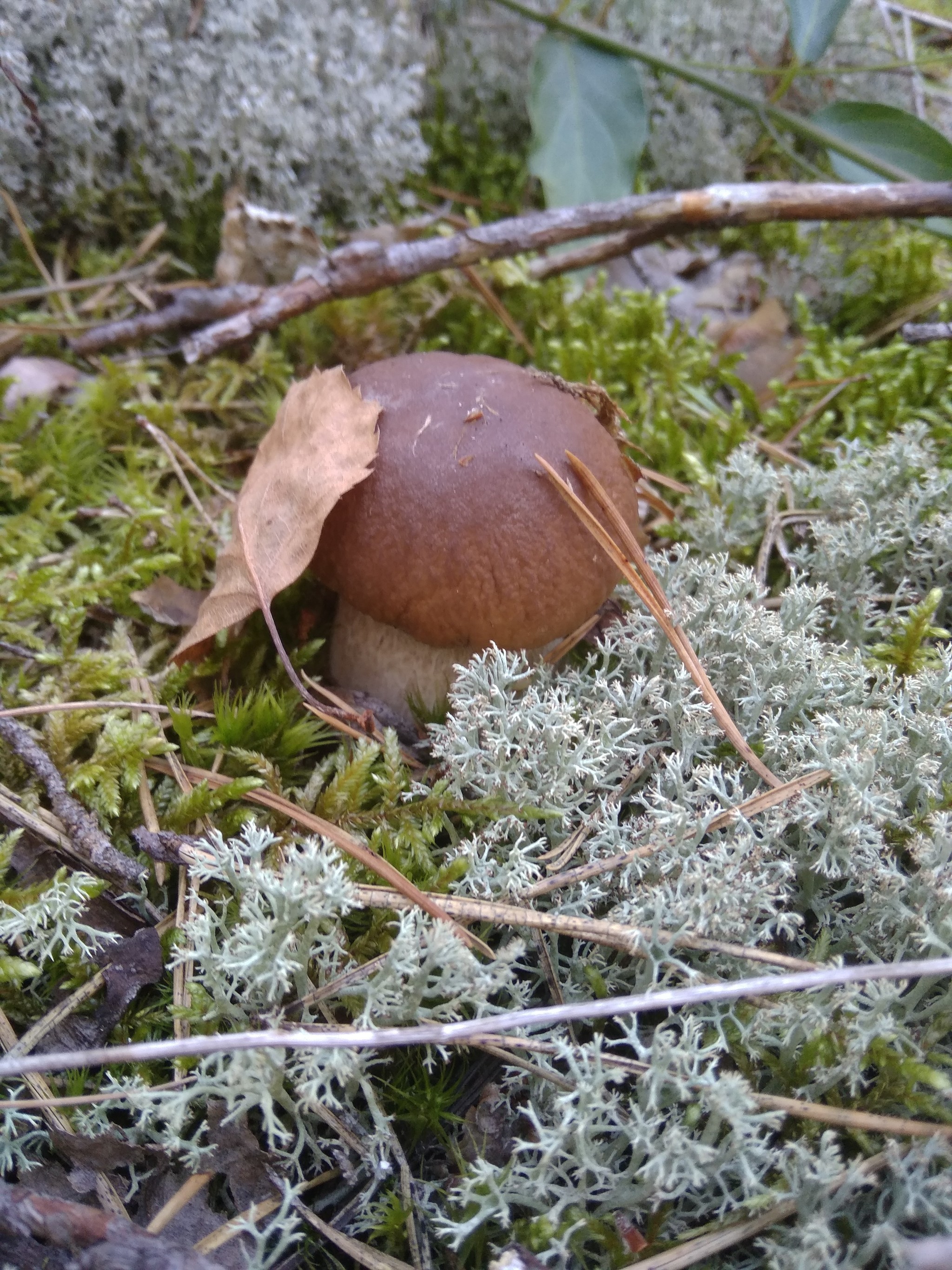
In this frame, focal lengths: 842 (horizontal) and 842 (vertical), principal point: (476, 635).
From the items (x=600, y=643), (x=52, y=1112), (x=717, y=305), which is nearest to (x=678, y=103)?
(x=717, y=305)

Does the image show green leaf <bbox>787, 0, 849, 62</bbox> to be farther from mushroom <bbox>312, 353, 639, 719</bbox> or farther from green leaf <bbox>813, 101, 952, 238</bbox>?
mushroom <bbox>312, 353, 639, 719</bbox>

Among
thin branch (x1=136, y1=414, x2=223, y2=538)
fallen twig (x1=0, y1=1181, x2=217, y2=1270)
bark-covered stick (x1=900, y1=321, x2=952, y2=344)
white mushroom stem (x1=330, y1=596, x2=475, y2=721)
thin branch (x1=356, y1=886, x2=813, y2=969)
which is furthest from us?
bark-covered stick (x1=900, y1=321, x2=952, y2=344)

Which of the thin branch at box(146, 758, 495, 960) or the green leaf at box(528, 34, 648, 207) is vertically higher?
the green leaf at box(528, 34, 648, 207)

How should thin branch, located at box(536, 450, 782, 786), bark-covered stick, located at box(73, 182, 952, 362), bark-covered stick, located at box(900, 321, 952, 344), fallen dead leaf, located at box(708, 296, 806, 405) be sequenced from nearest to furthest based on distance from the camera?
thin branch, located at box(536, 450, 782, 786) < bark-covered stick, located at box(73, 182, 952, 362) < bark-covered stick, located at box(900, 321, 952, 344) < fallen dead leaf, located at box(708, 296, 806, 405)

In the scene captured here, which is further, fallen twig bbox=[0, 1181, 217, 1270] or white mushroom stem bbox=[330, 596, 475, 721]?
→ white mushroom stem bbox=[330, 596, 475, 721]

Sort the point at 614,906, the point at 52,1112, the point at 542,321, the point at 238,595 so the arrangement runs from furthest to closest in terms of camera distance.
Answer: the point at 542,321, the point at 238,595, the point at 614,906, the point at 52,1112

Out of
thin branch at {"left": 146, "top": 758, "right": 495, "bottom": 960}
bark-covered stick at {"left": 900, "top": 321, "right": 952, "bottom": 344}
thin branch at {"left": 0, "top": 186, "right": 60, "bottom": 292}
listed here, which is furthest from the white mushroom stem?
bark-covered stick at {"left": 900, "top": 321, "right": 952, "bottom": 344}

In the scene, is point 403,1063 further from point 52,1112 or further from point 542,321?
point 542,321
